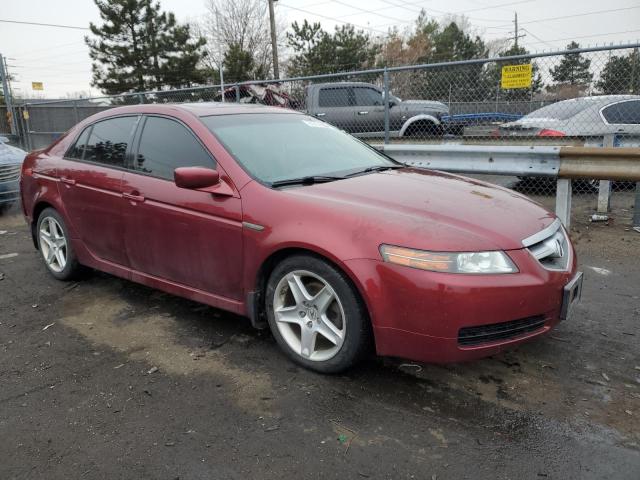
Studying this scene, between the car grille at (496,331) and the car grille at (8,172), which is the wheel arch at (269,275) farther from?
the car grille at (8,172)

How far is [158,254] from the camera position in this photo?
3566 mm

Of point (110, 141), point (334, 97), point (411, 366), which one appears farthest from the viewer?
point (334, 97)

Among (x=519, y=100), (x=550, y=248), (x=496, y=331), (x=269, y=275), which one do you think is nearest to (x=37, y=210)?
(x=269, y=275)

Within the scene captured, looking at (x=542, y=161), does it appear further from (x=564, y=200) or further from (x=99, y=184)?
(x=99, y=184)

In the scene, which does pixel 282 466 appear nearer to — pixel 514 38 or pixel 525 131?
pixel 525 131

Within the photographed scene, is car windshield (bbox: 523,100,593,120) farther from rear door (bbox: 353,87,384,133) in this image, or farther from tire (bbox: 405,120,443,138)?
rear door (bbox: 353,87,384,133)

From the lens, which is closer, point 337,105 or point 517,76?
point 517,76

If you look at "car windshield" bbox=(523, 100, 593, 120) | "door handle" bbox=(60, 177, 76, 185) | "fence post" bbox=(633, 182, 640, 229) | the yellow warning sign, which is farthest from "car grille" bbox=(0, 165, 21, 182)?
"fence post" bbox=(633, 182, 640, 229)

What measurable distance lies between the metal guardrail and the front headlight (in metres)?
3.36

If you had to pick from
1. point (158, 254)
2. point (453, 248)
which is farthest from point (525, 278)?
point (158, 254)

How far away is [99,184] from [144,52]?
3285cm

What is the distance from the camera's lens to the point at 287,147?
3.54 m

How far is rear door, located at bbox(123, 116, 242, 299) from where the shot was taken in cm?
317

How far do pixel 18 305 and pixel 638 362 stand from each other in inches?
175
